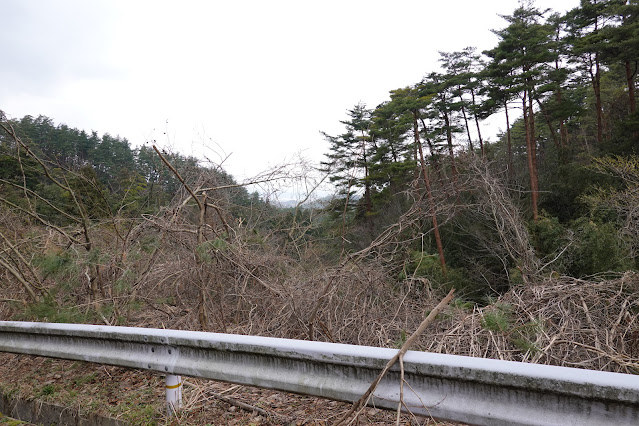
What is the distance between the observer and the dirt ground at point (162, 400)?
233cm

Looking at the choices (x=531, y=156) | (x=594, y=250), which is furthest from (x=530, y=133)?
(x=594, y=250)

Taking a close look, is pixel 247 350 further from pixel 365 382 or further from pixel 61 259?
pixel 61 259

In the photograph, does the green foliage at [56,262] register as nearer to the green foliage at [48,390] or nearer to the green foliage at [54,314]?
the green foliage at [54,314]

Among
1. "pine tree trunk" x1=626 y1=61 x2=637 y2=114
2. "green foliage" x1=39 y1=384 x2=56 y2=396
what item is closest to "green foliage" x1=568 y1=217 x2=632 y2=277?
"pine tree trunk" x1=626 y1=61 x2=637 y2=114

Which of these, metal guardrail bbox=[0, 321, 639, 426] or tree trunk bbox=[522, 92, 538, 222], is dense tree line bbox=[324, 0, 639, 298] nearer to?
tree trunk bbox=[522, 92, 538, 222]

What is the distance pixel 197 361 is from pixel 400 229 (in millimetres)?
3686

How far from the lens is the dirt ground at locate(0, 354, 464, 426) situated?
2332 millimetres

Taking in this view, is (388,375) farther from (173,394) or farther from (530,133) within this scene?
(530,133)

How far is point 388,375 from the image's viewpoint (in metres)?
1.78

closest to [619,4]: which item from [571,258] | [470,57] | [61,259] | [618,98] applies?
Answer: [618,98]

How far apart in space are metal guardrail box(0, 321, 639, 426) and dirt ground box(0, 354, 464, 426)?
27cm

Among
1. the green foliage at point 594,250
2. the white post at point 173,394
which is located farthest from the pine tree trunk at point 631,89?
the white post at point 173,394

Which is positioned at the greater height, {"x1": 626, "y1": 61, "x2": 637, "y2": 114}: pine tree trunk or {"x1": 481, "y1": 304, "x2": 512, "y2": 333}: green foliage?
{"x1": 626, "y1": 61, "x2": 637, "y2": 114}: pine tree trunk

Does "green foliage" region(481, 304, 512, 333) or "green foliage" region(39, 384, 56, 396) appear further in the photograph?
"green foliage" region(481, 304, 512, 333)
